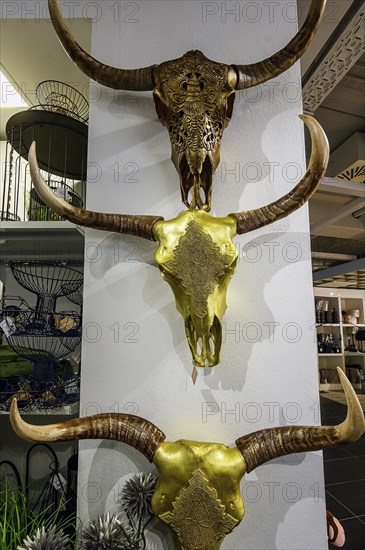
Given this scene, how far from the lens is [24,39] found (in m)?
1.11

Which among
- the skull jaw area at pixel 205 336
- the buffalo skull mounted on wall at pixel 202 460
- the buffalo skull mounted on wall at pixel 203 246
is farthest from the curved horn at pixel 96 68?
the buffalo skull mounted on wall at pixel 202 460

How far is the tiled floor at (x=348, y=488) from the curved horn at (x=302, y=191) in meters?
1.98

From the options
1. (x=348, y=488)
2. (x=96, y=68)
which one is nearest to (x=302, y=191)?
(x=96, y=68)

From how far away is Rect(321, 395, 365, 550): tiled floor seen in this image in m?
1.94

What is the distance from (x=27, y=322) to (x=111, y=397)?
1.16 feet

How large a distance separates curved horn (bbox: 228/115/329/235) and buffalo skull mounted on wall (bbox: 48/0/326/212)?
0.36ft

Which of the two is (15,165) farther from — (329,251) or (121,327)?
(329,251)

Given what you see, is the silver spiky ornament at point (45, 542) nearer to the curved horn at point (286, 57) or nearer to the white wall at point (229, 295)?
the white wall at point (229, 295)

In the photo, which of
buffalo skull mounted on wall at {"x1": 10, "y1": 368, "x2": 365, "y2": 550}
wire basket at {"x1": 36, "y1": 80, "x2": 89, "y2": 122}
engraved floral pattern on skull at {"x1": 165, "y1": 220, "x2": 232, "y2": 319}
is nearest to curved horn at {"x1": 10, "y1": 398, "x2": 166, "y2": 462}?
buffalo skull mounted on wall at {"x1": 10, "y1": 368, "x2": 365, "y2": 550}

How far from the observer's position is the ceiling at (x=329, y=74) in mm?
1125

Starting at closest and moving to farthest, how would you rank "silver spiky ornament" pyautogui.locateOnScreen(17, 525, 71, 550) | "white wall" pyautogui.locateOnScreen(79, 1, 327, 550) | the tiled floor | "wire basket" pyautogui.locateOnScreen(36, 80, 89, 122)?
"silver spiky ornament" pyautogui.locateOnScreen(17, 525, 71, 550) < "white wall" pyautogui.locateOnScreen(79, 1, 327, 550) < "wire basket" pyautogui.locateOnScreen(36, 80, 89, 122) < the tiled floor

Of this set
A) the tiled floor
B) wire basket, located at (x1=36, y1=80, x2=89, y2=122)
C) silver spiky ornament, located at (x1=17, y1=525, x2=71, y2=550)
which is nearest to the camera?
silver spiky ornament, located at (x1=17, y1=525, x2=71, y2=550)

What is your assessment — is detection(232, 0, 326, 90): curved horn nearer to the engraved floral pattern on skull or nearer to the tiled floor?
the engraved floral pattern on skull

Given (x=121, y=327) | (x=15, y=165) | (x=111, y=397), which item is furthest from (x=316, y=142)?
(x=15, y=165)
